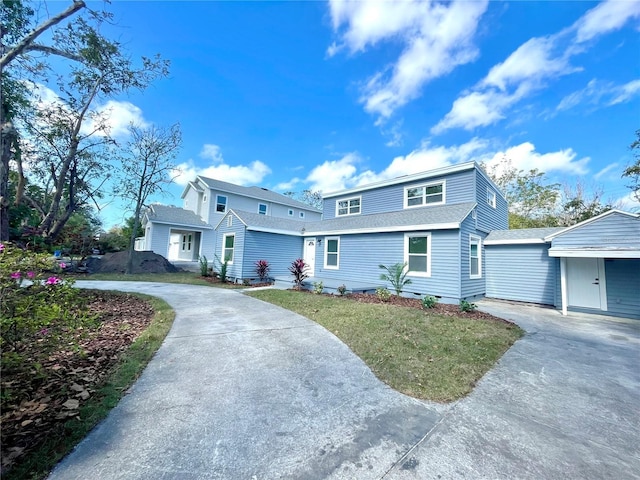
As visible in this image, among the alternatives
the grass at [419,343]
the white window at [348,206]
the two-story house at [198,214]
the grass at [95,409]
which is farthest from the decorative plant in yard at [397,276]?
the two-story house at [198,214]

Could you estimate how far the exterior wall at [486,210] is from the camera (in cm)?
1122

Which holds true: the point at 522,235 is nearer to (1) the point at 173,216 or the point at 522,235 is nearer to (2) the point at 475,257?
(2) the point at 475,257

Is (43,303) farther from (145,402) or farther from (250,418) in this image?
(250,418)

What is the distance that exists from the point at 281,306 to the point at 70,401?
5.35 meters

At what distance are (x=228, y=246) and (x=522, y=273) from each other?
45.9 feet

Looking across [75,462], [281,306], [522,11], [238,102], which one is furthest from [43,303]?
[238,102]

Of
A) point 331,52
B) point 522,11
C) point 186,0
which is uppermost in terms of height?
point 331,52

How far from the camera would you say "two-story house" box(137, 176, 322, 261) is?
61.9 ft

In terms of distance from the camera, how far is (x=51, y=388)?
2861 millimetres

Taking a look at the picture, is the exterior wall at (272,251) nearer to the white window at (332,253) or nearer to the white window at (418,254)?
the white window at (332,253)

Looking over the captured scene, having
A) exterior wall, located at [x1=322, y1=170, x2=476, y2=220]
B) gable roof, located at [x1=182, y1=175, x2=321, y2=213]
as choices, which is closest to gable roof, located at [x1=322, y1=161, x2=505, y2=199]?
exterior wall, located at [x1=322, y1=170, x2=476, y2=220]

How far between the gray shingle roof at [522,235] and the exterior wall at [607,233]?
1078 mm

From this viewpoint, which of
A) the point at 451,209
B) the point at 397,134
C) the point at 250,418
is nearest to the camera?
the point at 250,418

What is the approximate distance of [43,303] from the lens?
7.78ft
